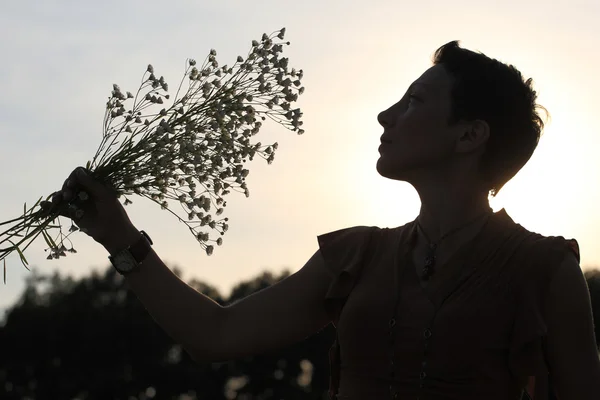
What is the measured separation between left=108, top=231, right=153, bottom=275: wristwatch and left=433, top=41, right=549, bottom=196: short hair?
1580 millimetres

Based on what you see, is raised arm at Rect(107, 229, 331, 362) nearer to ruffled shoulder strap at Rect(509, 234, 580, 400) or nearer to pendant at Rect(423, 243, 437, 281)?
pendant at Rect(423, 243, 437, 281)

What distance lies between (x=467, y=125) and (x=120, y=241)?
5.63 feet

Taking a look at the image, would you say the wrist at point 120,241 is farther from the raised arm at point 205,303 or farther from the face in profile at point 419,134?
the face in profile at point 419,134

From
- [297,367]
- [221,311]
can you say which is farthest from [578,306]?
[297,367]

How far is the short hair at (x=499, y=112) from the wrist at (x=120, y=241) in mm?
1595

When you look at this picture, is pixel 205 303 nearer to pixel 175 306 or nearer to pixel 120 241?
pixel 175 306

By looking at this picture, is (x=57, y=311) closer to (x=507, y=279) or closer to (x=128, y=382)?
(x=128, y=382)

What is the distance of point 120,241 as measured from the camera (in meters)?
4.27

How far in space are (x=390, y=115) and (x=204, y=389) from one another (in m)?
50.2

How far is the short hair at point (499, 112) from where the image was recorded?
4.13m

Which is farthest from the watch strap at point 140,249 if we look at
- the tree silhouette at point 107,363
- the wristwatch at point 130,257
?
the tree silhouette at point 107,363

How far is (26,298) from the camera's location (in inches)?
2162

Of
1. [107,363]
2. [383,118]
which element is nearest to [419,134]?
[383,118]

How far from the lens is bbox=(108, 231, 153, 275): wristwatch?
427cm
